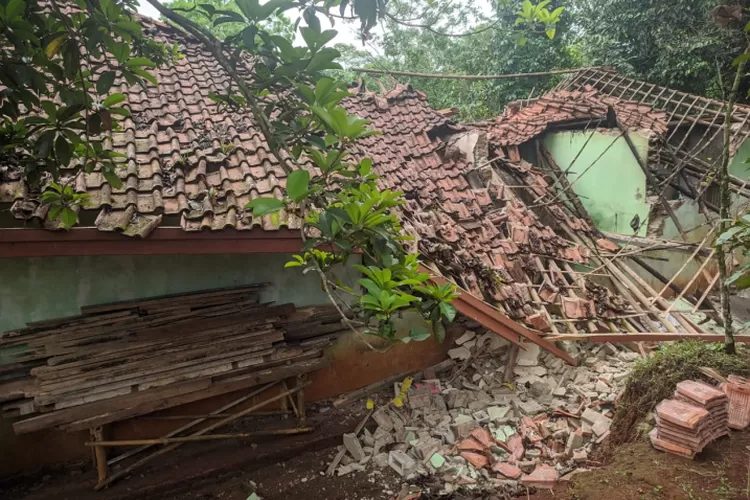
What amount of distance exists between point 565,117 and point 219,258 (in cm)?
764

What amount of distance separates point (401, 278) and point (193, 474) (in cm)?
375

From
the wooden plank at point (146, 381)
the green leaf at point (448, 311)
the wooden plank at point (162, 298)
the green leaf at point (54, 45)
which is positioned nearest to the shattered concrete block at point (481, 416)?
the wooden plank at point (146, 381)

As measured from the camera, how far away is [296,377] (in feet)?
16.0

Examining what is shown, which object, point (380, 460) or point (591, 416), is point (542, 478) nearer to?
point (591, 416)

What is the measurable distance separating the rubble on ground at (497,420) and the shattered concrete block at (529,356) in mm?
13

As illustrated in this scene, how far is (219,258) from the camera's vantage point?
457 cm

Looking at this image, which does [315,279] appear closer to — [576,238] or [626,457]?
[626,457]

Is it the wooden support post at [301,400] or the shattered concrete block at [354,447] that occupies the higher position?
the wooden support post at [301,400]

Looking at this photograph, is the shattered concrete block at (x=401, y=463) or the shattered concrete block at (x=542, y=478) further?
the shattered concrete block at (x=401, y=463)

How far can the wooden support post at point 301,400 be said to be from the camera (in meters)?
4.83

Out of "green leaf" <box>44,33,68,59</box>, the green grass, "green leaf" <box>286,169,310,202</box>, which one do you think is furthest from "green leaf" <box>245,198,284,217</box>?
the green grass

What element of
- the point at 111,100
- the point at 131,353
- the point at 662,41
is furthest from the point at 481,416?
the point at 662,41

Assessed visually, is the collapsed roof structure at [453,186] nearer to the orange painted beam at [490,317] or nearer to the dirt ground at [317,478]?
the orange painted beam at [490,317]

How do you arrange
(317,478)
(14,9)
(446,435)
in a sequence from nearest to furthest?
(14,9) < (317,478) < (446,435)
